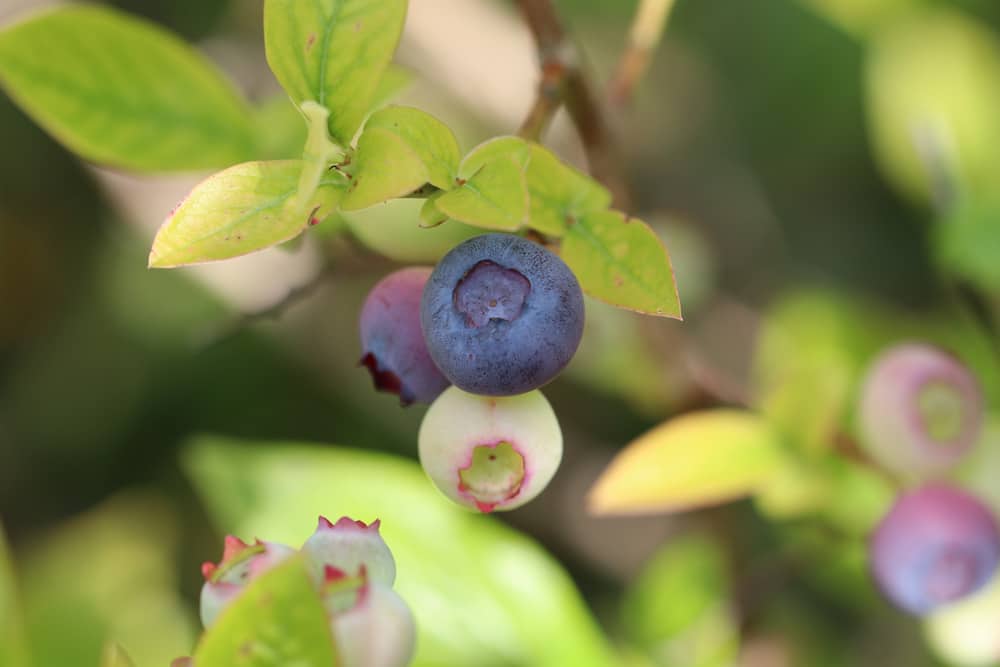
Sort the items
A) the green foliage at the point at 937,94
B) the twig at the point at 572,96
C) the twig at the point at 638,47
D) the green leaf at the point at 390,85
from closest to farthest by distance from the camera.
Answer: the twig at the point at 572,96
the green leaf at the point at 390,85
the twig at the point at 638,47
the green foliage at the point at 937,94

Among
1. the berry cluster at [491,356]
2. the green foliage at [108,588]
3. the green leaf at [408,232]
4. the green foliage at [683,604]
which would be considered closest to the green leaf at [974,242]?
the green foliage at [683,604]

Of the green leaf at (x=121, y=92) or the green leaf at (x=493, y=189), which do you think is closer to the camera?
the green leaf at (x=493, y=189)

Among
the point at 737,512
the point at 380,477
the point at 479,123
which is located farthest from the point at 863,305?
the point at 380,477

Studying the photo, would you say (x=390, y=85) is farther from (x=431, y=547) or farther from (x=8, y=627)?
(x=8, y=627)

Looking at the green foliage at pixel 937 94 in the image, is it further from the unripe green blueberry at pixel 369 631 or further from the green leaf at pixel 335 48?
the unripe green blueberry at pixel 369 631

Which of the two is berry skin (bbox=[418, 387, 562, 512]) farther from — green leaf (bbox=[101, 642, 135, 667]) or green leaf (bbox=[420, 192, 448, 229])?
green leaf (bbox=[101, 642, 135, 667])

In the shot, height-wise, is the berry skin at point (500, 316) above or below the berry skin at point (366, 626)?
above

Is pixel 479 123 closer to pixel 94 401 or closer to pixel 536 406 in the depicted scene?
pixel 94 401
